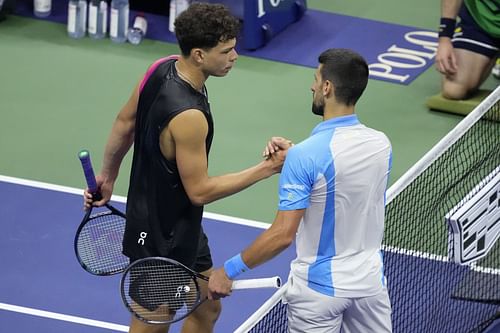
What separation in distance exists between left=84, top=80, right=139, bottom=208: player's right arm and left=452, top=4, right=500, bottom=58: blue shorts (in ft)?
17.8

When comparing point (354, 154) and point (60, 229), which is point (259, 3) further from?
point (354, 154)

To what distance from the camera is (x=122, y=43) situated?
39.7 ft

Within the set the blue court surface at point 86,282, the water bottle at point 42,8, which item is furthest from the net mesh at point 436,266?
the water bottle at point 42,8

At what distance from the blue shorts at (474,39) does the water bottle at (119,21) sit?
3.37 meters

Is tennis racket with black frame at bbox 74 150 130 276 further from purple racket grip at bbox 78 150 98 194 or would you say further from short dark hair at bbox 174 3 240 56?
short dark hair at bbox 174 3 240 56

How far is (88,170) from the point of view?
6008 mm

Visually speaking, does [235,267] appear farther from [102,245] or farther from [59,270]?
[59,270]

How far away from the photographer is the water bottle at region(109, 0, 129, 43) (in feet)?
39.4

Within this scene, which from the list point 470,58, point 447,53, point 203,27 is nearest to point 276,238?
point 203,27

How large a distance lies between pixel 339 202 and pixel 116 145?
151 cm

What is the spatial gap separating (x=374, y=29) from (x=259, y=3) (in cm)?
144

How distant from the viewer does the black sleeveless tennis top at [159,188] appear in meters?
5.72

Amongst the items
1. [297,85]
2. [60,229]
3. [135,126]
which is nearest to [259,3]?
[297,85]

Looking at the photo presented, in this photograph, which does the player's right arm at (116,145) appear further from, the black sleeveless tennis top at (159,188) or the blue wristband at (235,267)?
the blue wristband at (235,267)
